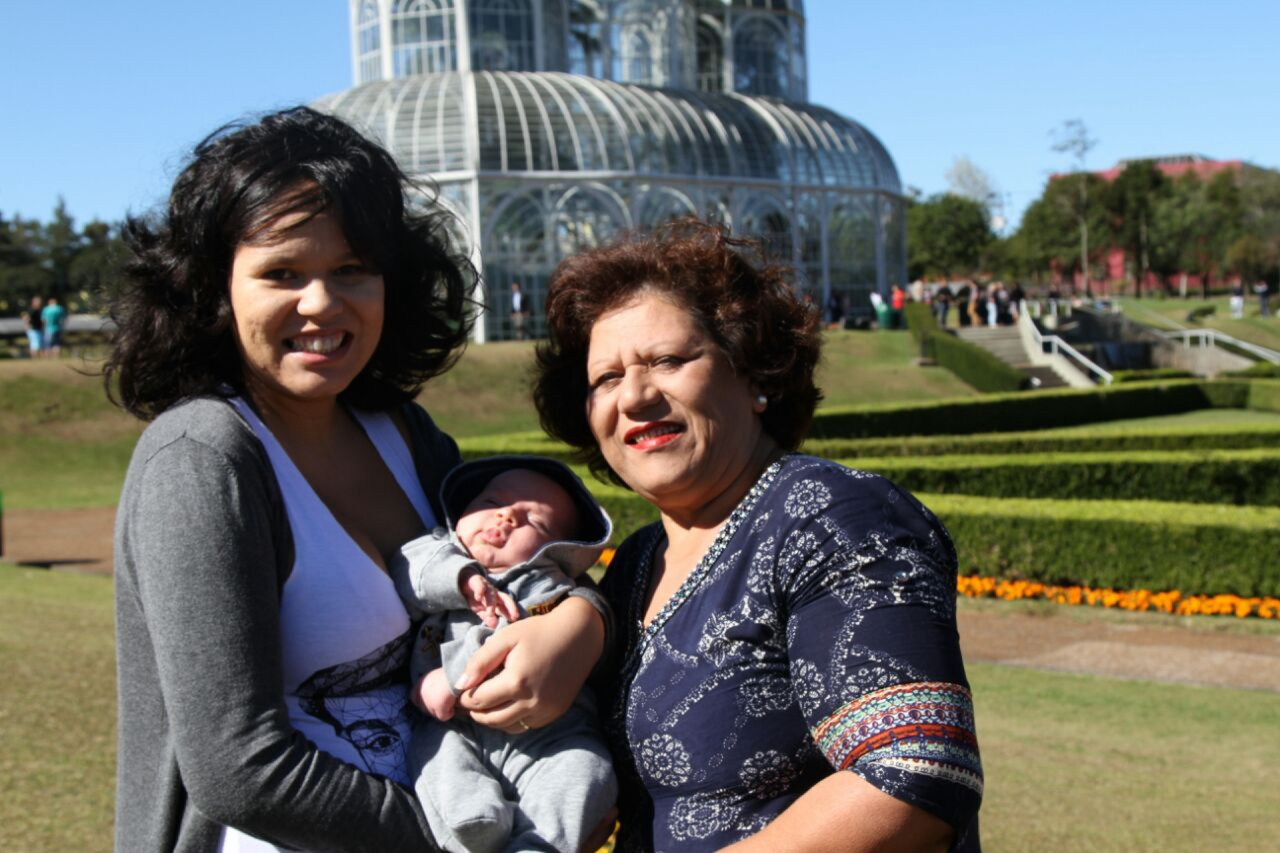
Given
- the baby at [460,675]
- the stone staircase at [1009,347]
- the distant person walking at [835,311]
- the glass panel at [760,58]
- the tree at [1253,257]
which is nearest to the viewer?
the baby at [460,675]

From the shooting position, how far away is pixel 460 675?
201 centimetres

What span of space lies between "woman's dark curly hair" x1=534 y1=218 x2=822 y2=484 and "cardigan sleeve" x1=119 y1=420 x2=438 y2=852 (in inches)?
25.9

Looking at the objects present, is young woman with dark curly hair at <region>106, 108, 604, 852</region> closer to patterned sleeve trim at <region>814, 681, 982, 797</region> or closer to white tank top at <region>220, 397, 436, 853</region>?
white tank top at <region>220, 397, 436, 853</region>

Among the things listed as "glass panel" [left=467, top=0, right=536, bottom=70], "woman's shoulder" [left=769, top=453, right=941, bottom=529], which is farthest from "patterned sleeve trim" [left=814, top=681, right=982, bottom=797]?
"glass panel" [left=467, top=0, right=536, bottom=70]

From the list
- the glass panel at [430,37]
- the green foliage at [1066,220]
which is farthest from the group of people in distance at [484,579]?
the green foliage at [1066,220]

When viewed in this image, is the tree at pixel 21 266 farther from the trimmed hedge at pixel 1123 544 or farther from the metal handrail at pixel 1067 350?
the trimmed hedge at pixel 1123 544

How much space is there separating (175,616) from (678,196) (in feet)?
105

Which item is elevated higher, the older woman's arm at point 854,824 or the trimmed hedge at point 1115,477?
the older woman's arm at point 854,824

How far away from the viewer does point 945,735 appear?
172 cm

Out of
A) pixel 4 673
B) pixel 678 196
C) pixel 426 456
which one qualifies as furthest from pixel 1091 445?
pixel 678 196

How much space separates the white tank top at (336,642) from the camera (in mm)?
1932

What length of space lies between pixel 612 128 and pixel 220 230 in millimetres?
31170

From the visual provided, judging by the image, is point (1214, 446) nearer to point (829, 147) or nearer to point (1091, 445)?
point (1091, 445)

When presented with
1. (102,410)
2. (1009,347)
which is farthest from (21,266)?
(1009,347)
